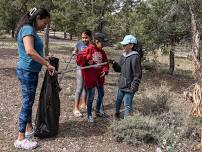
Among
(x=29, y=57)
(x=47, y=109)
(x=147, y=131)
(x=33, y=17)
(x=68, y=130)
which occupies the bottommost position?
(x=68, y=130)

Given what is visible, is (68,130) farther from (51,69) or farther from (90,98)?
(51,69)

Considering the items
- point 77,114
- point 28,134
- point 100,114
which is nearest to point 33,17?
point 28,134

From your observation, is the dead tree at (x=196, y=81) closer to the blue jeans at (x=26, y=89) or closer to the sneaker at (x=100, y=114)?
the sneaker at (x=100, y=114)

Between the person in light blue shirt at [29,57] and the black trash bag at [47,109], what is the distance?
0.34m

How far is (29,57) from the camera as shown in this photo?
591 centimetres

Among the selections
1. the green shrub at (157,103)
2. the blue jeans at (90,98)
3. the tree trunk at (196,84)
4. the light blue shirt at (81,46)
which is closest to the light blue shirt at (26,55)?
the blue jeans at (90,98)

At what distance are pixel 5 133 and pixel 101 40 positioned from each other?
220 cm

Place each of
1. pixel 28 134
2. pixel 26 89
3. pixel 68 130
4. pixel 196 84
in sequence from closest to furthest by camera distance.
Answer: pixel 26 89, pixel 28 134, pixel 68 130, pixel 196 84

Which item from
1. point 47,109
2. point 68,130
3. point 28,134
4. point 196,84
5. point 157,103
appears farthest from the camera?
point 157,103

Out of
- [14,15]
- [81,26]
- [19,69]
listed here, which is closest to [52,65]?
[19,69]

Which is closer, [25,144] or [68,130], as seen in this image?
[25,144]

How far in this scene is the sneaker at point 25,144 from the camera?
20.0ft

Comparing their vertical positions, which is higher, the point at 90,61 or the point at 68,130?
the point at 90,61

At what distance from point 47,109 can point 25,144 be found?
0.71 metres
